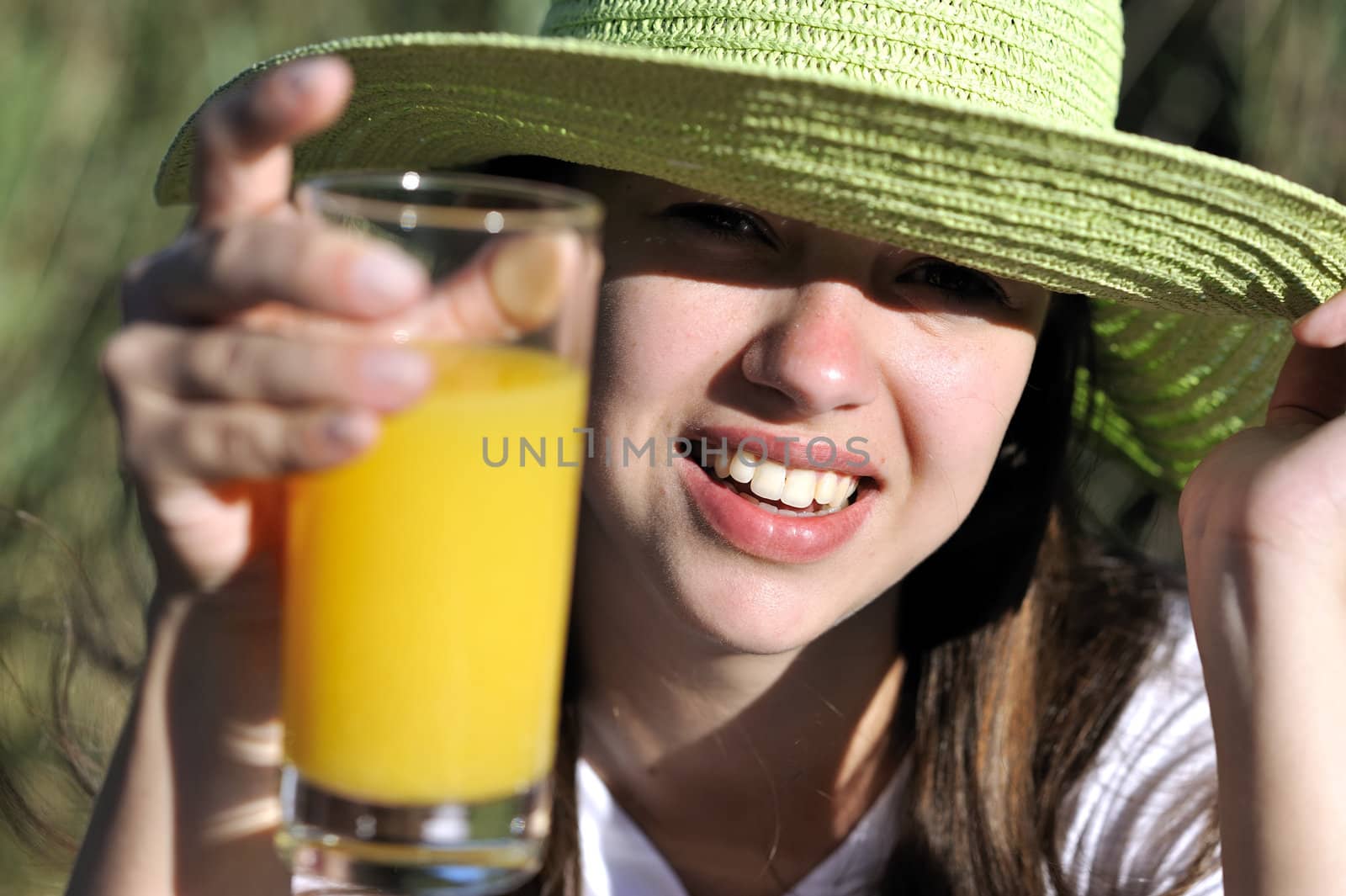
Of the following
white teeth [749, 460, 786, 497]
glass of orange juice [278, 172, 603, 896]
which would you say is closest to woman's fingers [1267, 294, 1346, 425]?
white teeth [749, 460, 786, 497]

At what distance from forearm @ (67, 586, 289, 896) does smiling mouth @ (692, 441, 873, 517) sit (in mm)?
575

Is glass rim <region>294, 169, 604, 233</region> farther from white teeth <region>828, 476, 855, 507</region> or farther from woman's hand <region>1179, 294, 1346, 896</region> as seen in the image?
woman's hand <region>1179, 294, 1346, 896</region>

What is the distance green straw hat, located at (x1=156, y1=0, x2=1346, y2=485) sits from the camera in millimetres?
1354

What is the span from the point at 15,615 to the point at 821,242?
2.00m

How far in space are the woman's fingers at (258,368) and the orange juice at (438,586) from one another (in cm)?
3

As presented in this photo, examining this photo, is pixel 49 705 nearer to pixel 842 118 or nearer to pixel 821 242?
pixel 821 242

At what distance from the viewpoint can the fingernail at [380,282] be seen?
95 centimetres

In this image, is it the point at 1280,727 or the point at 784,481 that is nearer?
the point at 1280,727

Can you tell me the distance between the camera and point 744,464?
1690 millimetres

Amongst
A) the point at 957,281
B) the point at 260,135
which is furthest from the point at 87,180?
the point at 260,135

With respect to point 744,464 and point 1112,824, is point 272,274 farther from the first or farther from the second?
point 1112,824

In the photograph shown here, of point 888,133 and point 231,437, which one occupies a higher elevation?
point 888,133

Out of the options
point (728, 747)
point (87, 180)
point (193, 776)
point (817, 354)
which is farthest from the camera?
point (87, 180)

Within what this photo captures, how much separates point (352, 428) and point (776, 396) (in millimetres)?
741
